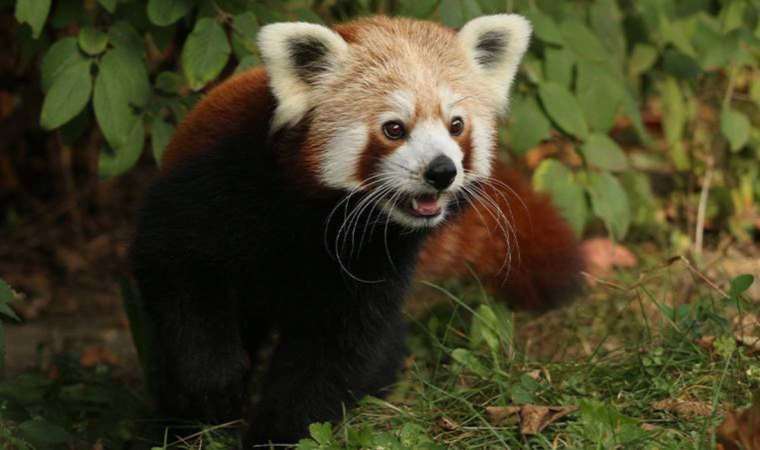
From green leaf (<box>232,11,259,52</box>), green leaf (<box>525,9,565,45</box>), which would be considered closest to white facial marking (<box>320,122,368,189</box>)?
green leaf (<box>232,11,259,52</box>)

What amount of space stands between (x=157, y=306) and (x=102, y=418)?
865 mm

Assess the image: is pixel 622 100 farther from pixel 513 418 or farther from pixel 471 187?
pixel 513 418

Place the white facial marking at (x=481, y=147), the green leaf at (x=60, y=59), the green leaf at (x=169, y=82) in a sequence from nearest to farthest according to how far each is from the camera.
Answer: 1. the white facial marking at (x=481, y=147)
2. the green leaf at (x=60, y=59)
3. the green leaf at (x=169, y=82)

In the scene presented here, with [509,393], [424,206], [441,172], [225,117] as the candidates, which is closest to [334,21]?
[225,117]

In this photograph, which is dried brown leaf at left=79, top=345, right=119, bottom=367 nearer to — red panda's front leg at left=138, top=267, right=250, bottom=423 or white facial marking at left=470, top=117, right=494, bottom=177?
red panda's front leg at left=138, top=267, right=250, bottom=423

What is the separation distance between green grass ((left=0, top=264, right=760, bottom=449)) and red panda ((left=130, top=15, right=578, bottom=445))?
19 centimetres

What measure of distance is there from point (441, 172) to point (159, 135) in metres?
1.34

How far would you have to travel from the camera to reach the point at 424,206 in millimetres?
3246

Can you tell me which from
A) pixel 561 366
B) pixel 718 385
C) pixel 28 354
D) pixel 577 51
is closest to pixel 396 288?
pixel 561 366

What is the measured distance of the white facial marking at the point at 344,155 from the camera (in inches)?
127

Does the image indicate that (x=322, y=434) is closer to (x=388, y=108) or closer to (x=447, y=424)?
(x=447, y=424)

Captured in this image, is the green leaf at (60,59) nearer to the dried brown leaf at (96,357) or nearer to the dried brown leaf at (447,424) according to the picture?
the dried brown leaf at (96,357)

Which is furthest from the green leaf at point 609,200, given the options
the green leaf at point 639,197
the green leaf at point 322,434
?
the green leaf at point 322,434

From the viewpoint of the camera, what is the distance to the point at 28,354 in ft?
16.2
